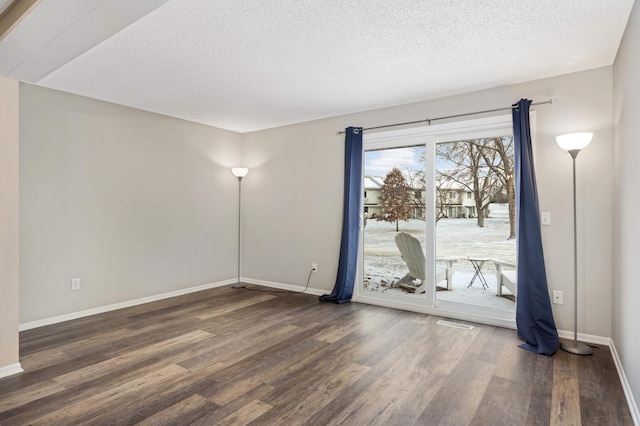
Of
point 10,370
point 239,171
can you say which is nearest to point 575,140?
point 239,171

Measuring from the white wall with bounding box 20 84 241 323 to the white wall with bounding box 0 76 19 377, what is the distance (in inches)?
44.3

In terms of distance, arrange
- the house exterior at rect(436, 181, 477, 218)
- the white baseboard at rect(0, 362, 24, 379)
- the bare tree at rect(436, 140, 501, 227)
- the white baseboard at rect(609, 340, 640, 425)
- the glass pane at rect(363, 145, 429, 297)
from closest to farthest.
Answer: the white baseboard at rect(609, 340, 640, 425)
the white baseboard at rect(0, 362, 24, 379)
the bare tree at rect(436, 140, 501, 227)
the house exterior at rect(436, 181, 477, 218)
the glass pane at rect(363, 145, 429, 297)

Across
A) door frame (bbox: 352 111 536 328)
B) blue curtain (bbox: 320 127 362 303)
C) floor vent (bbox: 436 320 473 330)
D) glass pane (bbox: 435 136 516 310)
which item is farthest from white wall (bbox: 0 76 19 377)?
glass pane (bbox: 435 136 516 310)

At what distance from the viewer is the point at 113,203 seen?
14.0ft

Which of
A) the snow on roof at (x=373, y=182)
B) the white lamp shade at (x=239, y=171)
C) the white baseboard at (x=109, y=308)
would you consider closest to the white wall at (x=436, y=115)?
the white lamp shade at (x=239, y=171)

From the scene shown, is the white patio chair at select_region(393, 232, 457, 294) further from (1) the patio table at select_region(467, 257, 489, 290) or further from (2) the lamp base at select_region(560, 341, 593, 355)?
(2) the lamp base at select_region(560, 341, 593, 355)

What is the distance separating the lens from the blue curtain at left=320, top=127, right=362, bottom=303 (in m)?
4.62

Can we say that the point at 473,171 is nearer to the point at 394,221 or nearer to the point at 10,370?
the point at 394,221

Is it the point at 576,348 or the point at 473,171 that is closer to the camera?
the point at 576,348

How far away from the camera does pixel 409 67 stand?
322 cm

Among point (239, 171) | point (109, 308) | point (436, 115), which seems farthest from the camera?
point (239, 171)

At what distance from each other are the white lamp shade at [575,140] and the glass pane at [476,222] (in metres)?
0.74

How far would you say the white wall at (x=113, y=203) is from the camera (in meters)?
3.65

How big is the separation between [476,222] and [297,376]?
2.57m
